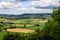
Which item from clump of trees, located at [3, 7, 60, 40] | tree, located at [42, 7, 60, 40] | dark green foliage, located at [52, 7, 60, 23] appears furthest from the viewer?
dark green foliage, located at [52, 7, 60, 23]

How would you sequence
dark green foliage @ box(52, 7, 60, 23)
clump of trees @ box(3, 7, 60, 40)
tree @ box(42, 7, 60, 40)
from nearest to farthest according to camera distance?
clump of trees @ box(3, 7, 60, 40) → tree @ box(42, 7, 60, 40) → dark green foliage @ box(52, 7, 60, 23)

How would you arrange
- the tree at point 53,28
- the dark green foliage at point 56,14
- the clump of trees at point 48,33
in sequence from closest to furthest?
the clump of trees at point 48,33, the tree at point 53,28, the dark green foliage at point 56,14

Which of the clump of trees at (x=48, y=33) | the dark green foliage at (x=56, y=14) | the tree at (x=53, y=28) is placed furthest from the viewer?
the dark green foliage at (x=56, y=14)

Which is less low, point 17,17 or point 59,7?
point 59,7

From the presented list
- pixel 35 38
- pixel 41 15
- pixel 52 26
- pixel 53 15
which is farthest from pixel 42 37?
pixel 41 15

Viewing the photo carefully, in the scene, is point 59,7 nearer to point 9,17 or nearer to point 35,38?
point 35,38

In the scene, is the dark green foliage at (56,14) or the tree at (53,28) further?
the dark green foliage at (56,14)

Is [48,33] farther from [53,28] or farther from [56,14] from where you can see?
[56,14]

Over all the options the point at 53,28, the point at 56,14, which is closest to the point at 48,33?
the point at 53,28

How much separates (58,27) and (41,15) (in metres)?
22.3

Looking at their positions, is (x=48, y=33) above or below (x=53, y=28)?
above

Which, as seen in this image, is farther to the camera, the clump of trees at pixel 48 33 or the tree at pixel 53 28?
the tree at pixel 53 28

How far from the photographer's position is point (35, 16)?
51969 millimetres

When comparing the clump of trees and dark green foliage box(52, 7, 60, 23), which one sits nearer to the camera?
the clump of trees
